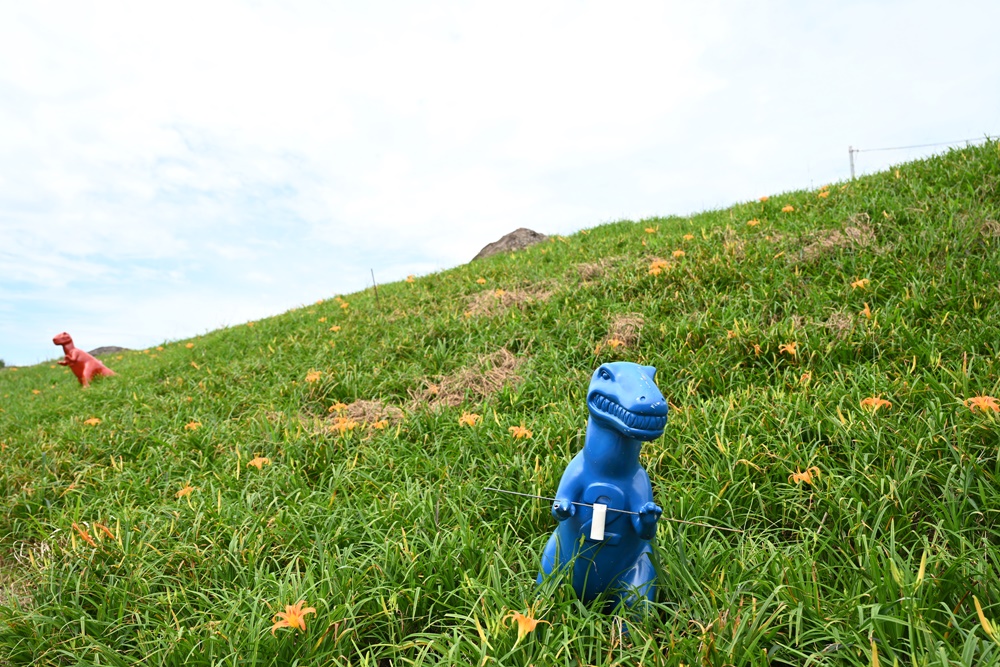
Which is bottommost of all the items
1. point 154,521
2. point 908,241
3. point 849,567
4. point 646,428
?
point 849,567

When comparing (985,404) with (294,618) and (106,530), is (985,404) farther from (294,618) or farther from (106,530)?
(106,530)

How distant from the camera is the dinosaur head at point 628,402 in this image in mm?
1885

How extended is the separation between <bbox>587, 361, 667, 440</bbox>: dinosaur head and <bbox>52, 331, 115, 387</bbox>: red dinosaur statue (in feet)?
32.7

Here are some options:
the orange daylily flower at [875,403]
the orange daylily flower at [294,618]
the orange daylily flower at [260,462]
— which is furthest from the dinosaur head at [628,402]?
the orange daylily flower at [260,462]

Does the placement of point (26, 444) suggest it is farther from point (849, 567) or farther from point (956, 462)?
point (956, 462)

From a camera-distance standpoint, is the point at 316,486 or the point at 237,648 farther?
the point at 316,486

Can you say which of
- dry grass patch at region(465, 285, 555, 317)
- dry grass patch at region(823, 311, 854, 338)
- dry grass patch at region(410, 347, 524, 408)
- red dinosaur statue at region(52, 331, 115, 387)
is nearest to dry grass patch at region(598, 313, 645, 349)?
dry grass patch at region(410, 347, 524, 408)

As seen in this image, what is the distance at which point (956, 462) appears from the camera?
8.72 ft

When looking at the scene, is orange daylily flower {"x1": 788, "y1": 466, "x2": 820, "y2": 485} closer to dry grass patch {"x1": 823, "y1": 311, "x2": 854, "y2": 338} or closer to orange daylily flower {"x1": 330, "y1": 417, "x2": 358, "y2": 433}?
dry grass patch {"x1": 823, "y1": 311, "x2": 854, "y2": 338}

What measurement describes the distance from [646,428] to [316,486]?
8.47 feet

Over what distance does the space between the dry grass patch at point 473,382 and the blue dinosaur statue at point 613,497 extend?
8.11 feet

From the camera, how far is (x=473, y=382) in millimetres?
4941

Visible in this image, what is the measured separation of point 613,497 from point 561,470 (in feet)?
3.63


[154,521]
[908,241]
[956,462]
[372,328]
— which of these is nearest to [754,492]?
[956,462]
